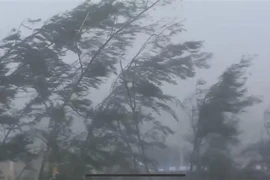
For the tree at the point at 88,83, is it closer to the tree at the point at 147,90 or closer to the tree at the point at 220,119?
the tree at the point at 147,90

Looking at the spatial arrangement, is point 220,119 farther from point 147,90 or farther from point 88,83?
point 88,83

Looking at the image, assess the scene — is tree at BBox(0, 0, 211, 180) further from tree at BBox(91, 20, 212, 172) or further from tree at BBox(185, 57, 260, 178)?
tree at BBox(185, 57, 260, 178)

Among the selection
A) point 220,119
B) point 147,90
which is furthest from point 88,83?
point 220,119

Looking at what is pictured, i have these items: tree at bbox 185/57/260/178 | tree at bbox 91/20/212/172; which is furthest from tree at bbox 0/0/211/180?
tree at bbox 185/57/260/178

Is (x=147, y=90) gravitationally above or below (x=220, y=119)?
above

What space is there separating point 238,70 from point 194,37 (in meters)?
0.29

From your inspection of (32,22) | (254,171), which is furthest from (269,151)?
(32,22)

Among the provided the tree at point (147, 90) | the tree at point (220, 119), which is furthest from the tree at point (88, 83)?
the tree at point (220, 119)

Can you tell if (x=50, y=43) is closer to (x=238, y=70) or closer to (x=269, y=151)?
(x=238, y=70)

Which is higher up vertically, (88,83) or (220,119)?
(88,83)

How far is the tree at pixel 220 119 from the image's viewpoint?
9.78 ft

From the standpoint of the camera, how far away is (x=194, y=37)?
3.04m

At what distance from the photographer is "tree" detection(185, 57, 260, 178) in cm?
298

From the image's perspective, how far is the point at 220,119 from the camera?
3.01 metres
